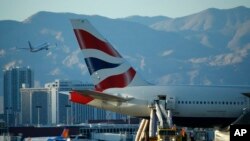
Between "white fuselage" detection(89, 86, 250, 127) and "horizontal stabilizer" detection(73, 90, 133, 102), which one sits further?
"white fuselage" detection(89, 86, 250, 127)

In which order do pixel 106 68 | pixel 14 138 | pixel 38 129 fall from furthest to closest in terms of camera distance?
pixel 38 129 < pixel 14 138 < pixel 106 68

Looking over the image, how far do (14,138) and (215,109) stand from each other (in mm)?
76288

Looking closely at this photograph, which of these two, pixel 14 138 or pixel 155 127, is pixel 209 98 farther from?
pixel 14 138

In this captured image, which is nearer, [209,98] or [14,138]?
[209,98]

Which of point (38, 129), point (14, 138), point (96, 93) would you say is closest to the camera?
point (96, 93)

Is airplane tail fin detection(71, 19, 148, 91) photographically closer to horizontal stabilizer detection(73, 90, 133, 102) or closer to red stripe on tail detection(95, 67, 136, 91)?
red stripe on tail detection(95, 67, 136, 91)

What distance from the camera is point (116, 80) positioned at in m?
68.2

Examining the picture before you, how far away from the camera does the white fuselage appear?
66.9 meters

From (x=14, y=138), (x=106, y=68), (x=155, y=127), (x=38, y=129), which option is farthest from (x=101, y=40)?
(x=38, y=129)

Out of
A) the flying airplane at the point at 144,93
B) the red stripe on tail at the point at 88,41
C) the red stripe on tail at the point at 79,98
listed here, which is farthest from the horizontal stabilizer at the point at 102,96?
the red stripe on tail at the point at 88,41

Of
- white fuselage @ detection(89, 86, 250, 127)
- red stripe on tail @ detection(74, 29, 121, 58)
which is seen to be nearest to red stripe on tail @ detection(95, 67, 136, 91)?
white fuselage @ detection(89, 86, 250, 127)

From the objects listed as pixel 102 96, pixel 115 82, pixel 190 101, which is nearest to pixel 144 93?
pixel 115 82

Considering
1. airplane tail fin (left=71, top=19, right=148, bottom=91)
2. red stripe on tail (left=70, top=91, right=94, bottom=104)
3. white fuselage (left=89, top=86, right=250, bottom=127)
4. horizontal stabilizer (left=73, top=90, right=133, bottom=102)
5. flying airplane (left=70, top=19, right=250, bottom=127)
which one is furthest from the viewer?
airplane tail fin (left=71, top=19, right=148, bottom=91)

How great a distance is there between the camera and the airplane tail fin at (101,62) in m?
68.3
